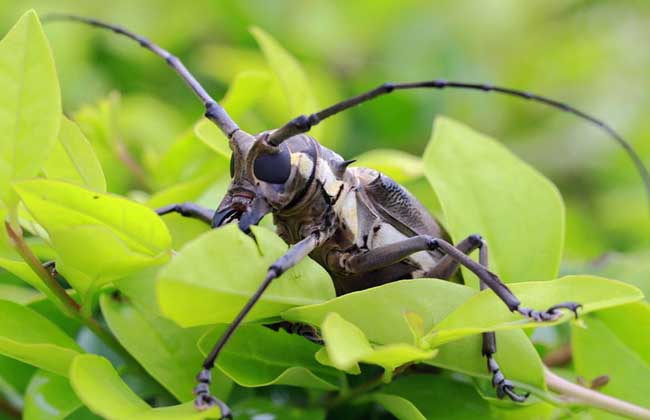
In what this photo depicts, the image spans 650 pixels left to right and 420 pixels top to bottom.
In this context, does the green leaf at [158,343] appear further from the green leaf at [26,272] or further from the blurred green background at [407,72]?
the blurred green background at [407,72]

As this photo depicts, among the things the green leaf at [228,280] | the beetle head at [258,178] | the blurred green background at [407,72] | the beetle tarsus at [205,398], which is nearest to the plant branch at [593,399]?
the green leaf at [228,280]

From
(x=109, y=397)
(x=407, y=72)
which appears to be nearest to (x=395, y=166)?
(x=109, y=397)

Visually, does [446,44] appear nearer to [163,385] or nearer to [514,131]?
[514,131]

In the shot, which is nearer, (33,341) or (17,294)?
Answer: (33,341)

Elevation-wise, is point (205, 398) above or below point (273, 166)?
below

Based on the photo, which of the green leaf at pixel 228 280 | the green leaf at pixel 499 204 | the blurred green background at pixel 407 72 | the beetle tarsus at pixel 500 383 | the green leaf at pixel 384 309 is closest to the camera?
the green leaf at pixel 228 280

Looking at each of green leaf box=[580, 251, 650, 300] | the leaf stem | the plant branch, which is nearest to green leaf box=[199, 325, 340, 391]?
the leaf stem

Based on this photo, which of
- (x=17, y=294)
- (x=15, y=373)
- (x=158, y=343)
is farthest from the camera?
(x=17, y=294)

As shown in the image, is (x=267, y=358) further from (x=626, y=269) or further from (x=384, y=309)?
(x=626, y=269)
